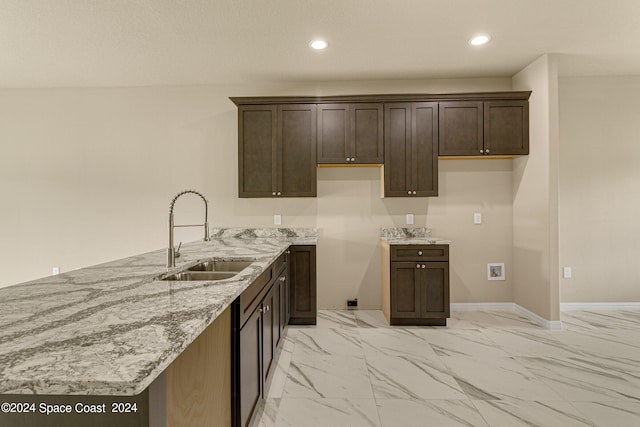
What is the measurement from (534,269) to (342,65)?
3040 millimetres

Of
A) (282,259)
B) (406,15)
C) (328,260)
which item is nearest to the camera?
(406,15)

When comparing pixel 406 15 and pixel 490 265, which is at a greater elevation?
pixel 406 15

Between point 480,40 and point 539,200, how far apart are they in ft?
5.67

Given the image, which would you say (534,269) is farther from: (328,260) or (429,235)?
(328,260)

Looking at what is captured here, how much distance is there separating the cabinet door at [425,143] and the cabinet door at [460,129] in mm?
79

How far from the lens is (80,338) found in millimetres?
847

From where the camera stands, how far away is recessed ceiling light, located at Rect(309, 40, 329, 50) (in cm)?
306

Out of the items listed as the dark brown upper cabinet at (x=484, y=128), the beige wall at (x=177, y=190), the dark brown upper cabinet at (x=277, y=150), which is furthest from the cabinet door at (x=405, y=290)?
the dark brown upper cabinet at (x=484, y=128)

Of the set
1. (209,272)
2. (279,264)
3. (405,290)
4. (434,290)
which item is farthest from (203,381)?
(434,290)

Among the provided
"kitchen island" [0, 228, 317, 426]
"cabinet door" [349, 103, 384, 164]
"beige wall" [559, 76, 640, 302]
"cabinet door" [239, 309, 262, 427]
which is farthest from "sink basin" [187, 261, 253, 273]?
"beige wall" [559, 76, 640, 302]

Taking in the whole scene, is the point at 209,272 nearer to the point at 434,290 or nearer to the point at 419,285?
the point at 419,285

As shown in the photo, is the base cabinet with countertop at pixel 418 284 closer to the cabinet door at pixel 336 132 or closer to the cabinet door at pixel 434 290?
the cabinet door at pixel 434 290

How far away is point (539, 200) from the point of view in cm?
344

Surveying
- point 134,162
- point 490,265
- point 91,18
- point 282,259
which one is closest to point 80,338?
point 282,259
